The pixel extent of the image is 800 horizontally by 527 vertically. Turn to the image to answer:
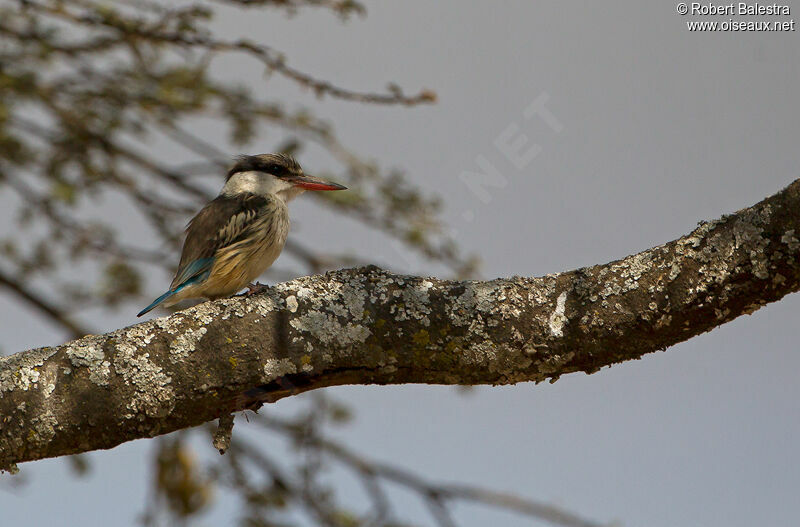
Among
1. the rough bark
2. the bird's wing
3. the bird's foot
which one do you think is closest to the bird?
the bird's wing

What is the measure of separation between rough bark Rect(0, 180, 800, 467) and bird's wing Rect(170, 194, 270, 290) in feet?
5.30

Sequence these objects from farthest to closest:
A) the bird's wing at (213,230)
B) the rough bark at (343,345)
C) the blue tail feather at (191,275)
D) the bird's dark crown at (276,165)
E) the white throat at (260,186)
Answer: the bird's dark crown at (276,165), the white throat at (260,186), the bird's wing at (213,230), the blue tail feather at (191,275), the rough bark at (343,345)

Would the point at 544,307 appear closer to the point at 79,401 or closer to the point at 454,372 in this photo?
the point at 454,372

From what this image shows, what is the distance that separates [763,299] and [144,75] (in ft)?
9.78

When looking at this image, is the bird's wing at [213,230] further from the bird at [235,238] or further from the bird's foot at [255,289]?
the bird's foot at [255,289]

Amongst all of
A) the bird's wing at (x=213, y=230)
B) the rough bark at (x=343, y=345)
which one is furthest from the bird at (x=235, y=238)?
the rough bark at (x=343, y=345)

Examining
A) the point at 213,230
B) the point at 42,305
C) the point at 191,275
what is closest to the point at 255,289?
the point at 191,275

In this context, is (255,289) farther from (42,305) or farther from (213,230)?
(42,305)

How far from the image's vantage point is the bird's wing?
3895mm

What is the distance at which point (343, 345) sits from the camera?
7.19 feet

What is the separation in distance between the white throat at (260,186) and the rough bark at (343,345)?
2115 mm

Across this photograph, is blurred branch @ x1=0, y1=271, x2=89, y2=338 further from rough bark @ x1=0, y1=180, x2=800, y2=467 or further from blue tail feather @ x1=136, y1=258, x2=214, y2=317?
rough bark @ x1=0, y1=180, x2=800, y2=467

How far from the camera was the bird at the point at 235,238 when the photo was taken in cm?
383

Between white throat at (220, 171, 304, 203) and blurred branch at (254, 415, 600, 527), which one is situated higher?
white throat at (220, 171, 304, 203)
